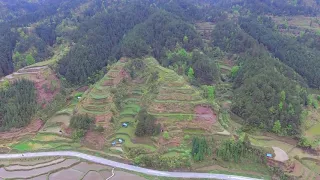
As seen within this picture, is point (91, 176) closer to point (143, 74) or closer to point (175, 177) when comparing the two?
point (175, 177)

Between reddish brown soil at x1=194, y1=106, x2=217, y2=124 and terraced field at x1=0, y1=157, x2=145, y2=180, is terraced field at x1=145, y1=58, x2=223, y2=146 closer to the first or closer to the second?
reddish brown soil at x1=194, y1=106, x2=217, y2=124

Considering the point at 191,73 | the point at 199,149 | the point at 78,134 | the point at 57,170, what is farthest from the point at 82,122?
the point at 191,73

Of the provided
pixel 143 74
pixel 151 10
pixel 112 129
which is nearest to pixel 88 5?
pixel 151 10

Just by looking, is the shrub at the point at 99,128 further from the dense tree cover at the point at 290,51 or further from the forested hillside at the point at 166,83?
the dense tree cover at the point at 290,51

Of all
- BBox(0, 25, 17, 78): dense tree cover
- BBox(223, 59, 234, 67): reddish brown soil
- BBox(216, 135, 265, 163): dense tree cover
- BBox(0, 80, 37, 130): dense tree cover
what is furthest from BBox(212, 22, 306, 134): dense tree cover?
BBox(0, 25, 17, 78): dense tree cover

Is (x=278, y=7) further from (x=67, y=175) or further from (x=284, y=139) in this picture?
(x=67, y=175)

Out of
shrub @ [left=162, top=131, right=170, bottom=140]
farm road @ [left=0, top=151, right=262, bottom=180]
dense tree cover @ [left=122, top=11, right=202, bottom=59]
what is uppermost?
dense tree cover @ [left=122, top=11, right=202, bottom=59]

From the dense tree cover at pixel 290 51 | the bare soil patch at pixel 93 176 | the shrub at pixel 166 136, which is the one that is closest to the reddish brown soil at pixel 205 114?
the shrub at pixel 166 136
